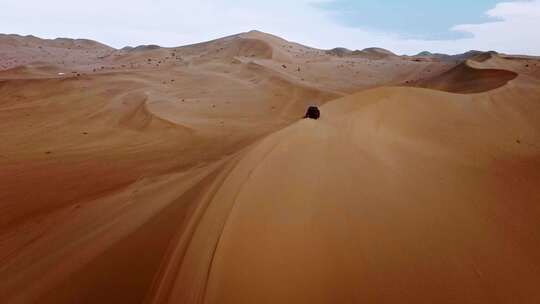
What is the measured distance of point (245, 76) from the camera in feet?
50.2

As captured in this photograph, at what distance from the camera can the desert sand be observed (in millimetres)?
2336

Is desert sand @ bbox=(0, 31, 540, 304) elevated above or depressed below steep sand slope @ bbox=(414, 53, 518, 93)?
below

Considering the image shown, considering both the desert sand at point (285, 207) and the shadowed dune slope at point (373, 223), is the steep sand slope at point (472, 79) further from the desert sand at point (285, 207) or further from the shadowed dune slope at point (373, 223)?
the shadowed dune slope at point (373, 223)

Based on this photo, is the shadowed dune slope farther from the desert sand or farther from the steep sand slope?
the steep sand slope

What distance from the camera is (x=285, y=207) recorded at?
2.92 metres

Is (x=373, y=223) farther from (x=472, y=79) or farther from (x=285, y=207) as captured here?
(x=472, y=79)

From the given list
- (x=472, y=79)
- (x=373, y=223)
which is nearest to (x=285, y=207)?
(x=373, y=223)

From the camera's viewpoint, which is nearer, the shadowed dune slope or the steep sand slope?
the shadowed dune slope

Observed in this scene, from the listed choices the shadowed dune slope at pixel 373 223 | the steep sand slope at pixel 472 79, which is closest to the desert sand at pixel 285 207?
the shadowed dune slope at pixel 373 223

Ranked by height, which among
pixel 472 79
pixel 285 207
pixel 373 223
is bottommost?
pixel 373 223

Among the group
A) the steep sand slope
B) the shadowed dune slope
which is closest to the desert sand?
the shadowed dune slope

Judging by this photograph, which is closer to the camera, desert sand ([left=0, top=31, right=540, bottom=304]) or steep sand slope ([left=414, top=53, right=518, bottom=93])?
desert sand ([left=0, top=31, right=540, bottom=304])

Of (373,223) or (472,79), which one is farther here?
(472,79)

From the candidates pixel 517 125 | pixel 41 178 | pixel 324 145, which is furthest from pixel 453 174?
pixel 41 178
